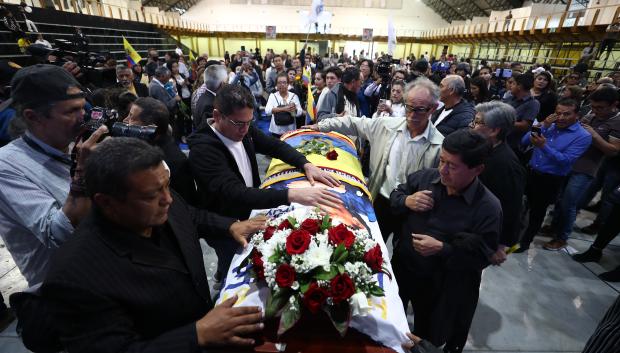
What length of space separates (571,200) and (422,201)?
314cm

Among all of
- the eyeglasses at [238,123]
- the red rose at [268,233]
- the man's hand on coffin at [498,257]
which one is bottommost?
the man's hand on coffin at [498,257]

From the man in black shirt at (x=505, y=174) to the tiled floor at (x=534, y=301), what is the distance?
3.41ft

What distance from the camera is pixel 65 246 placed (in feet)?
3.37

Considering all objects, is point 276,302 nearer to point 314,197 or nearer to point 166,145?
point 314,197

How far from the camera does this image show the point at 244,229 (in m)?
1.72

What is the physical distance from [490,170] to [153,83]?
575cm

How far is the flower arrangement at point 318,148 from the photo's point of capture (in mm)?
2562

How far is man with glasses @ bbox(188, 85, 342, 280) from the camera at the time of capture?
6.04ft

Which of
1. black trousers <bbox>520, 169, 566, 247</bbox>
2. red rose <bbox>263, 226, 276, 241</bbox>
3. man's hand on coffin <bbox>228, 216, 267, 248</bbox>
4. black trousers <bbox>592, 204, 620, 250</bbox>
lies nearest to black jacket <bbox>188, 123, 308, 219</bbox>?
man's hand on coffin <bbox>228, 216, 267, 248</bbox>

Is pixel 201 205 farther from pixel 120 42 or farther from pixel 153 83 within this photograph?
pixel 120 42

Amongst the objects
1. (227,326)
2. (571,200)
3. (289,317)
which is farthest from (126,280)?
(571,200)

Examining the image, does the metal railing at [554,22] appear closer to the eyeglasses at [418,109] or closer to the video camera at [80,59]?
the eyeglasses at [418,109]

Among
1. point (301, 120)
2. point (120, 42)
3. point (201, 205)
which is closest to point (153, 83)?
point (301, 120)

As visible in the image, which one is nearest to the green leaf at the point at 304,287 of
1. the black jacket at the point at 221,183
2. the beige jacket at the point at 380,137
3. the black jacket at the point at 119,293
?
the black jacket at the point at 119,293
